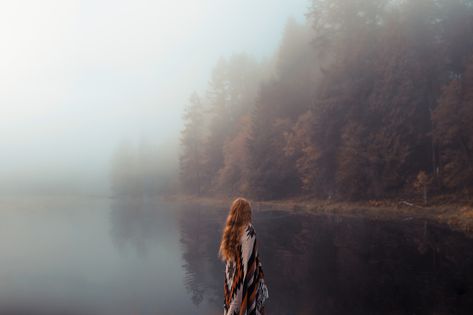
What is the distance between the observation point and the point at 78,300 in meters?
12.7

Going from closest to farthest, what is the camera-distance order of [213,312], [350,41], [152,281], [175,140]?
[213,312] < [152,281] < [350,41] < [175,140]

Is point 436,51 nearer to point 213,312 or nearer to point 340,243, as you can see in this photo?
point 340,243

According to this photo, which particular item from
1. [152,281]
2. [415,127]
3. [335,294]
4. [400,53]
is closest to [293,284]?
[335,294]

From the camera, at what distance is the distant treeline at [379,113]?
108 ft

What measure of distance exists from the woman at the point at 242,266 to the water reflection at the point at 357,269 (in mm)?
4521

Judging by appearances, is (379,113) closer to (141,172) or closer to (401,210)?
(401,210)

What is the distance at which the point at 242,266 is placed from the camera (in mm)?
6113

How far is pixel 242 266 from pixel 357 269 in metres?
9.77

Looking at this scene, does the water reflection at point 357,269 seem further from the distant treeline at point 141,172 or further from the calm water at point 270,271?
the distant treeline at point 141,172

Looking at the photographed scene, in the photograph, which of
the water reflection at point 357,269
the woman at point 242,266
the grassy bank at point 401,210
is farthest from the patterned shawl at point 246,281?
the grassy bank at point 401,210

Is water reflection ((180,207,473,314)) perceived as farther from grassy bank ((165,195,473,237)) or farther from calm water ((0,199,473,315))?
grassy bank ((165,195,473,237))

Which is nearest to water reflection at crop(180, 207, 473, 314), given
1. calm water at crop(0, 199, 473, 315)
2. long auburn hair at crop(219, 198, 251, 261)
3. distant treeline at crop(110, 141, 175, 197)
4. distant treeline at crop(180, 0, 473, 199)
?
calm water at crop(0, 199, 473, 315)

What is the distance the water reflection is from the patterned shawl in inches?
179

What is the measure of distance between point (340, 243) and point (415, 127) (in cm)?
1964
